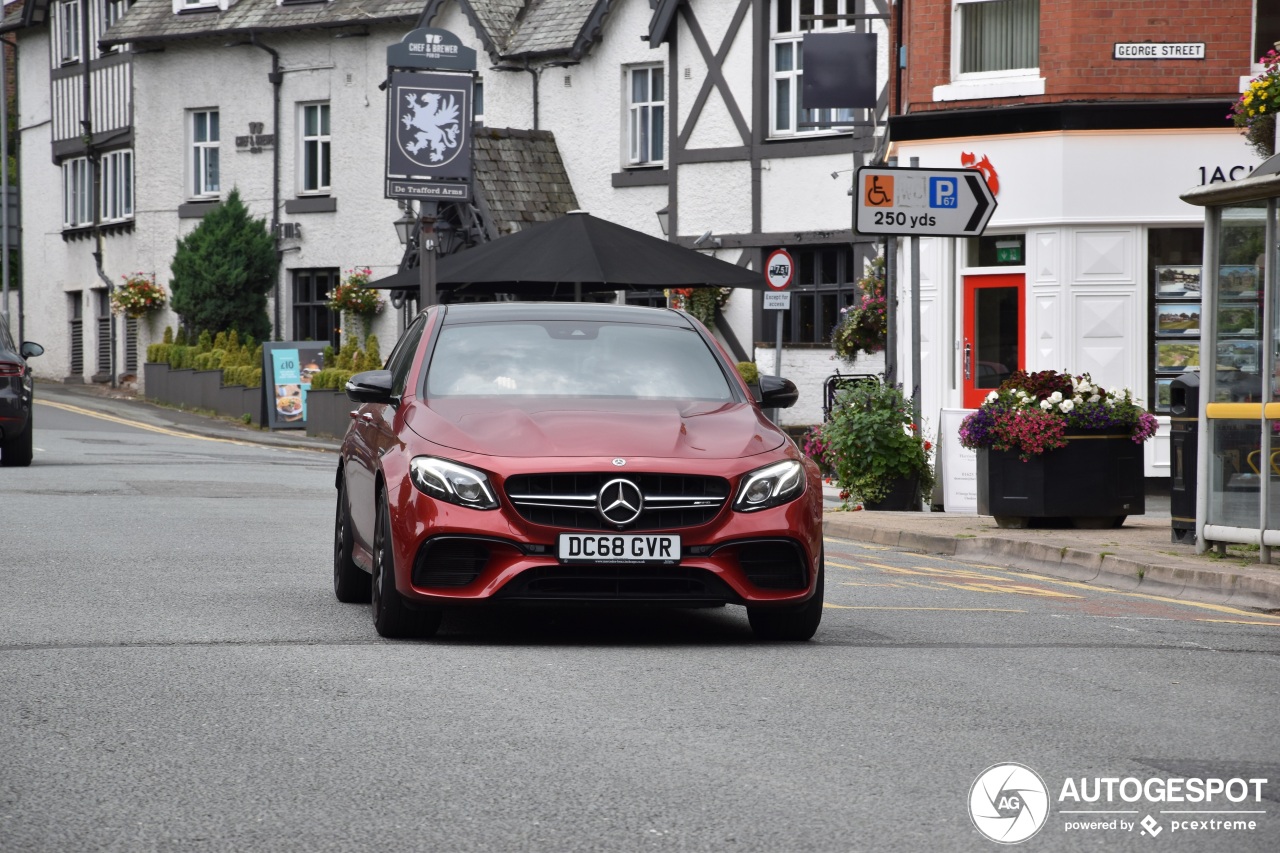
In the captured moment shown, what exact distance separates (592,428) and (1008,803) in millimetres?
3433

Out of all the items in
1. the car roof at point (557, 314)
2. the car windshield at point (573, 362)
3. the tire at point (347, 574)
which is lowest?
the tire at point (347, 574)

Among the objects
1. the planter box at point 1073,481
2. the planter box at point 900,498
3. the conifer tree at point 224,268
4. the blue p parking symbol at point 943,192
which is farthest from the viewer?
the conifer tree at point 224,268

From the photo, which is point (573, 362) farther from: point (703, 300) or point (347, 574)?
point (703, 300)

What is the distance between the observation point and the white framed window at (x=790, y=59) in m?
31.7

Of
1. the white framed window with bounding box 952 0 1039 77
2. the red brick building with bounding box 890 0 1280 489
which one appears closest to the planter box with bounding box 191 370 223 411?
→ the red brick building with bounding box 890 0 1280 489

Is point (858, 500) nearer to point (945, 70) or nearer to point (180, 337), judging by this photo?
point (945, 70)

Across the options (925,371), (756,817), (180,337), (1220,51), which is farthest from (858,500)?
(180,337)

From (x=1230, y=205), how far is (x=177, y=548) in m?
7.21

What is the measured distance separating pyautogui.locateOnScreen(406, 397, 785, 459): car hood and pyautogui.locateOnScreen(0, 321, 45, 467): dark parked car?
13785 mm

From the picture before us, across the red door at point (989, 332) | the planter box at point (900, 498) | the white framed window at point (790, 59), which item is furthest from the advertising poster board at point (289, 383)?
the planter box at point (900, 498)

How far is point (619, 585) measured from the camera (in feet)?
27.9

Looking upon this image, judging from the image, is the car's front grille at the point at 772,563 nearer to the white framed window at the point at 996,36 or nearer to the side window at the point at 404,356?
the side window at the point at 404,356

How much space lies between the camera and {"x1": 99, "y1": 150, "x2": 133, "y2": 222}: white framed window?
150 ft

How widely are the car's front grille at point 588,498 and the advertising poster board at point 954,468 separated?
982cm
